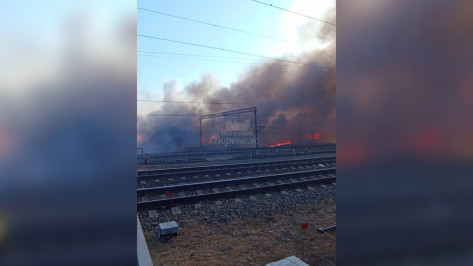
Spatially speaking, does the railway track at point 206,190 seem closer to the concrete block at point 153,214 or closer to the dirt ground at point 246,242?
the concrete block at point 153,214

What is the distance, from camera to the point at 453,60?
81 centimetres

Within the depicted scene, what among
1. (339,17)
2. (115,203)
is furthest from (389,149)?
(115,203)

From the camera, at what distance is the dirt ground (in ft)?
11.2

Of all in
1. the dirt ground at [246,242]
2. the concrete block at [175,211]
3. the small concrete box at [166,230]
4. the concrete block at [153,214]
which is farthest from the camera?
the concrete block at [175,211]

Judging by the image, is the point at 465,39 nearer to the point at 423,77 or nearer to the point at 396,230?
the point at 423,77

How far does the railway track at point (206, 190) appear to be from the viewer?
576 cm

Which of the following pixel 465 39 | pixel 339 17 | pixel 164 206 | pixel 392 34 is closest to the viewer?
pixel 465 39

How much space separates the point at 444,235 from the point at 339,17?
3.29 feet

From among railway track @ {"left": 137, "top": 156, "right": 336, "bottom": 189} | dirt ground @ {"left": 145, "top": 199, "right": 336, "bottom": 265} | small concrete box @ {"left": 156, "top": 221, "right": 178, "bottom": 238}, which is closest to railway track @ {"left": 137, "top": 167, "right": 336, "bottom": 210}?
dirt ground @ {"left": 145, "top": 199, "right": 336, "bottom": 265}

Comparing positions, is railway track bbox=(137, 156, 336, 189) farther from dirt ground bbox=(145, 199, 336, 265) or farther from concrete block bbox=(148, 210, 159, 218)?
dirt ground bbox=(145, 199, 336, 265)

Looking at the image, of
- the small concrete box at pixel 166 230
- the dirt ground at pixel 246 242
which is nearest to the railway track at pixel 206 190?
the dirt ground at pixel 246 242

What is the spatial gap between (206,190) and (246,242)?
3330 millimetres

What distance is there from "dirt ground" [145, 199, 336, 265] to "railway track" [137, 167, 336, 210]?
1123 millimetres

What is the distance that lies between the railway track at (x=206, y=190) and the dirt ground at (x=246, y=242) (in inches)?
44.2
